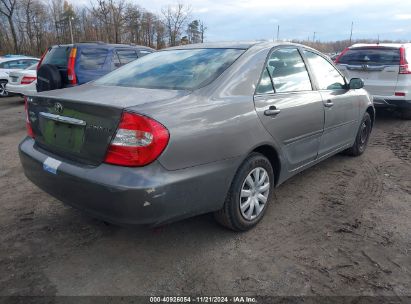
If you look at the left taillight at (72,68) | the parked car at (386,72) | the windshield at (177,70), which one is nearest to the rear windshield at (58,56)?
the left taillight at (72,68)

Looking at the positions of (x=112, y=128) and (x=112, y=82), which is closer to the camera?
(x=112, y=128)

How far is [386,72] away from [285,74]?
5.00 m

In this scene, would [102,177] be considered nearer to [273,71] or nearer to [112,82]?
[112,82]

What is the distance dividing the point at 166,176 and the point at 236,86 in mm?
1037

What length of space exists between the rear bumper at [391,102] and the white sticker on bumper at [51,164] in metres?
6.91

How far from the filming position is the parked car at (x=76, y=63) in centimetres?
689

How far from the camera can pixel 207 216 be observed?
133 inches

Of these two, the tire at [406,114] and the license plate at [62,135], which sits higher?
the license plate at [62,135]

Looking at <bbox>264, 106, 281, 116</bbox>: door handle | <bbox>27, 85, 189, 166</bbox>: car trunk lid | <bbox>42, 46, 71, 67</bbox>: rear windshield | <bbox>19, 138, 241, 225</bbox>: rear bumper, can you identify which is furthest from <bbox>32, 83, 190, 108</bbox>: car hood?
<bbox>42, 46, 71, 67</bbox>: rear windshield

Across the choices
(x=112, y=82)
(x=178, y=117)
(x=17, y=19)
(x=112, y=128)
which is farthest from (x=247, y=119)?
(x=17, y=19)

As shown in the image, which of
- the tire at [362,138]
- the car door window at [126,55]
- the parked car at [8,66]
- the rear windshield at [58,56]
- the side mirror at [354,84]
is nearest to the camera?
the side mirror at [354,84]

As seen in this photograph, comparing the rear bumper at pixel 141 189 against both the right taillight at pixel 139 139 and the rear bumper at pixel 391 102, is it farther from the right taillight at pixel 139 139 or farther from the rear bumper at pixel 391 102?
the rear bumper at pixel 391 102

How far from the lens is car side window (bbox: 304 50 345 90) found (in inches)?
159

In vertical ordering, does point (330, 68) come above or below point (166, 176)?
above
